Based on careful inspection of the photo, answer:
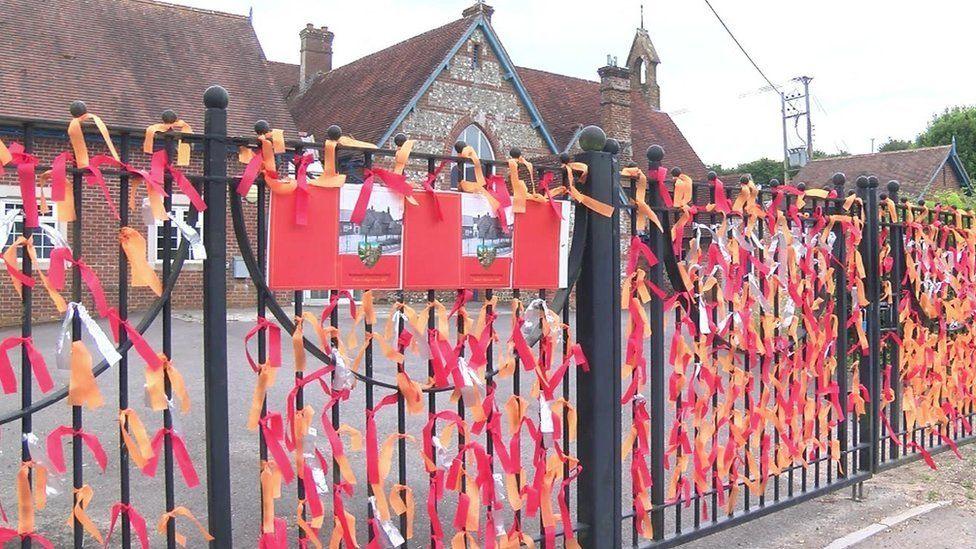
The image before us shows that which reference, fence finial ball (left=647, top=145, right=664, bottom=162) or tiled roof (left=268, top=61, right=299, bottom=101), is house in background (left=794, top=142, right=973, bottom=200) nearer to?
tiled roof (left=268, top=61, right=299, bottom=101)

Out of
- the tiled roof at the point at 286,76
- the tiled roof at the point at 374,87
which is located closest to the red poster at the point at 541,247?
the tiled roof at the point at 374,87

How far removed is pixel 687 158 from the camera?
99.3 ft

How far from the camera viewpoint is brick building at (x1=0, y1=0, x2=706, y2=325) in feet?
51.4

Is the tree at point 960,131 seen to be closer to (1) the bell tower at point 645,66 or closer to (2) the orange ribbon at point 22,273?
(1) the bell tower at point 645,66

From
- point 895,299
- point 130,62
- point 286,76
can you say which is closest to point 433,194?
point 895,299

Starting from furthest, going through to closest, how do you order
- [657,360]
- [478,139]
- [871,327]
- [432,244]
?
[478,139] < [871,327] < [657,360] < [432,244]

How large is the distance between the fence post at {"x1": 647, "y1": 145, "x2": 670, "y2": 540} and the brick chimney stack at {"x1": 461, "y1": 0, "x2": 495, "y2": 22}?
63.9 ft

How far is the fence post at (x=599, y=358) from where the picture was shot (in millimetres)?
3209

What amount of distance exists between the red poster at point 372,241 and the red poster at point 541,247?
53 cm

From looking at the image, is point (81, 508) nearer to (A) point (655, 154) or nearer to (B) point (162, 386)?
(B) point (162, 386)

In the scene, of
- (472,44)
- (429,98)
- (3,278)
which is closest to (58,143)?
(3,278)

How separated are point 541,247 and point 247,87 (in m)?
17.7

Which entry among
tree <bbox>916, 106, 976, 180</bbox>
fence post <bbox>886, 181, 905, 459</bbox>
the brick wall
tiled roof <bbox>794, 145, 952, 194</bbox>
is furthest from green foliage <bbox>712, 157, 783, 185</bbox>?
fence post <bbox>886, 181, 905, 459</bbox>

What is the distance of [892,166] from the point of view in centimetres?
3366
